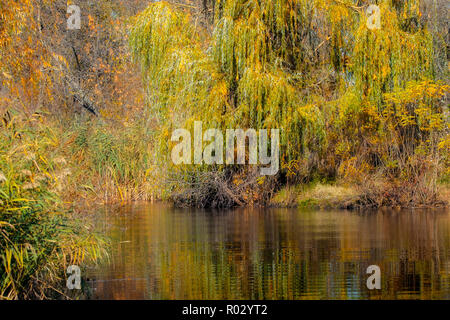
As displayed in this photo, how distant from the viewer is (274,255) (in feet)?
40.1

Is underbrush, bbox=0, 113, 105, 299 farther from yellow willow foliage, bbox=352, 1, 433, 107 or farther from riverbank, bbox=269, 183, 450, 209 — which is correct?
yellow willow foliage, bbox=352, 1, 433, 107

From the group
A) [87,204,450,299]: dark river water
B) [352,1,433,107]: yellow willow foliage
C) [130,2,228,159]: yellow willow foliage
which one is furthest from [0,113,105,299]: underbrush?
[352,1,433,107]: yellow willow foliage

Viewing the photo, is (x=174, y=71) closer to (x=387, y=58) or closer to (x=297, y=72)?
(x=297, y=72)

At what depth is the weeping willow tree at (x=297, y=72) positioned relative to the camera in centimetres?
1895

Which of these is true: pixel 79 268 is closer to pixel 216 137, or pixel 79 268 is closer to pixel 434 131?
pixel 216 137

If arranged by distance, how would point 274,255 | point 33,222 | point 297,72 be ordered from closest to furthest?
point 33,222 < point 274,255 < point 297,72

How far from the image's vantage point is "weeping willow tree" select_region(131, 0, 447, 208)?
1895 cm

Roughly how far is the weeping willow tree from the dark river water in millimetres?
2566

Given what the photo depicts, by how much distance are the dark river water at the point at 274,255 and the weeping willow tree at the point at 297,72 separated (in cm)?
257

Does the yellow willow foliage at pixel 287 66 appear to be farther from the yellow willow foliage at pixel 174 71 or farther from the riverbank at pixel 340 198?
the riverbank at pixel 340 198

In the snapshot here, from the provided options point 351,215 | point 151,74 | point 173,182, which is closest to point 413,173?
point 351,215

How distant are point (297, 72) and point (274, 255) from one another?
8.61 meters

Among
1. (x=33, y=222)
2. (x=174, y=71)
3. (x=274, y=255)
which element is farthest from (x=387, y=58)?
(x=33, y=222)

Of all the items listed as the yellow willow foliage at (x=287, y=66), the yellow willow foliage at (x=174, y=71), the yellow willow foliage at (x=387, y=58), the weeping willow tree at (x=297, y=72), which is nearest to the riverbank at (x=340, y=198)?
the weeping willow tree at (x=297, y=72)
